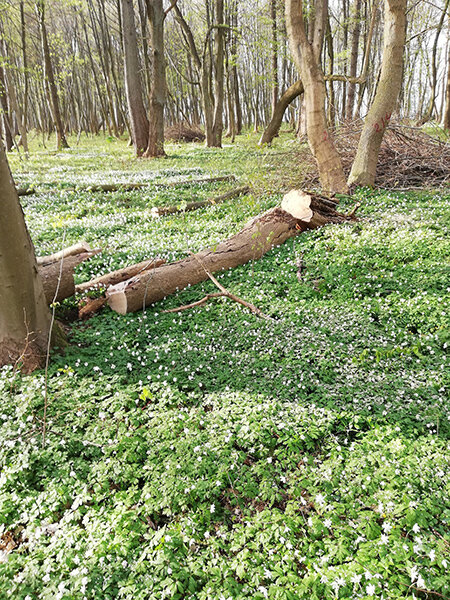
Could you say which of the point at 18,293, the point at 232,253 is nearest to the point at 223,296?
the point at 232,253

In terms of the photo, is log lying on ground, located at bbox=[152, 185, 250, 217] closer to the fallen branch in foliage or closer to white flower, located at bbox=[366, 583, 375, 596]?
the fallen branch in foliage

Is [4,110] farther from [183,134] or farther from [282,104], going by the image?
[282,104]

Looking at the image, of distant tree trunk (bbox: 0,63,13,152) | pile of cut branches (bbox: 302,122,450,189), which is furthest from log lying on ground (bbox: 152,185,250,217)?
distant tree trunk (bbox: 0,63,13,152)

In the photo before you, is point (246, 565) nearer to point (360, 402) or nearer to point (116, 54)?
point (360, 402)

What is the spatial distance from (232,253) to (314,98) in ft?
15.8

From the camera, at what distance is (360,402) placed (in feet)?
12.3

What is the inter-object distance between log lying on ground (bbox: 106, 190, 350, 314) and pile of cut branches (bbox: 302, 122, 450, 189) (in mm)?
3271

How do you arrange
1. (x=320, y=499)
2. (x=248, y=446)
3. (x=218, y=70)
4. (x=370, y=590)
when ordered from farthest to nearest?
1. (x=218, y=70)
2. (x=248, y=446)
3. (x=320, y=499)
4. (x=370, y=590)

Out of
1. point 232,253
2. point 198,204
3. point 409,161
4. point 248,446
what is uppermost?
point 409,161

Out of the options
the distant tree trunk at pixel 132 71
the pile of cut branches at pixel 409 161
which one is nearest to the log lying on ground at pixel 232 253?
the pile of cut branches at pixel 409 161

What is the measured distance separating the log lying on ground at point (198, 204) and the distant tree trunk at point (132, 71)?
10.7 meters

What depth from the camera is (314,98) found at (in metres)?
8.90

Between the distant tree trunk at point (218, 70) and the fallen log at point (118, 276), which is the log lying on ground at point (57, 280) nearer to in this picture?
the fallen log at point (118, 276)

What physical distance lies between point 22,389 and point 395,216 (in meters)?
7.37
